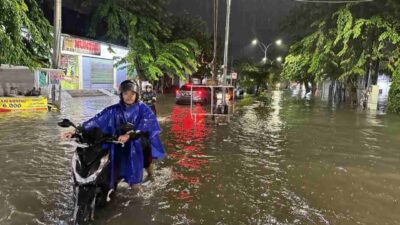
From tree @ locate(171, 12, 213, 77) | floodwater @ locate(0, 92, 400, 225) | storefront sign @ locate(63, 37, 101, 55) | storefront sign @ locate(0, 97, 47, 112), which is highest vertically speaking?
tree @ locate(171, 12, 213, 77)

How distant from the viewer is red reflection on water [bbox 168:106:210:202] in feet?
23.1

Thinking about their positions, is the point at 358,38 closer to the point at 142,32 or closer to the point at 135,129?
the point at 142,32

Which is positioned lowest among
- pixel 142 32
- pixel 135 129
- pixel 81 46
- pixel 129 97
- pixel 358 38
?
pixel 135 129

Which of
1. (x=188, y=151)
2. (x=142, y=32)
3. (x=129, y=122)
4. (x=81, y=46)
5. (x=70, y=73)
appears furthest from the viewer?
(x=70, y=73)

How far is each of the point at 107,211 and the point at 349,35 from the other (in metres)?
19.9

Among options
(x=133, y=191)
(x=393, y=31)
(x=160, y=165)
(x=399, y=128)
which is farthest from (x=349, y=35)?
(x=133, y=191)

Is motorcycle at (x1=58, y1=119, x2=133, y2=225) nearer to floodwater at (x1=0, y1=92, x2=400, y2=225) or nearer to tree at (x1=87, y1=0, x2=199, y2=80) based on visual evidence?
floodwater at (x1=0, y1=92, x2=400, y2=225)

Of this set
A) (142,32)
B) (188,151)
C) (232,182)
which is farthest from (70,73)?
(232,182)

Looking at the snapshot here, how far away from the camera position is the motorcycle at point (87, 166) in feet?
15.1

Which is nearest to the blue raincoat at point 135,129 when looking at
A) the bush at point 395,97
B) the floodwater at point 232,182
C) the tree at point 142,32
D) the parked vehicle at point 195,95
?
the floodwater at point 232,182

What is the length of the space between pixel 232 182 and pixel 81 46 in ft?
88.2

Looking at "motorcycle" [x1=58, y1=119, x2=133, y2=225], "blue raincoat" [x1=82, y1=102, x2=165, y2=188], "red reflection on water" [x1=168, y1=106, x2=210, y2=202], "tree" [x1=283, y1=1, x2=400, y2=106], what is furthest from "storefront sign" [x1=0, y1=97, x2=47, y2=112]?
"tree" [x1=283, y1=1, x2=400, y2=106]

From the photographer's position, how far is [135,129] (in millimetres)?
5293

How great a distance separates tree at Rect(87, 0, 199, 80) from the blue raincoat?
24.4m
